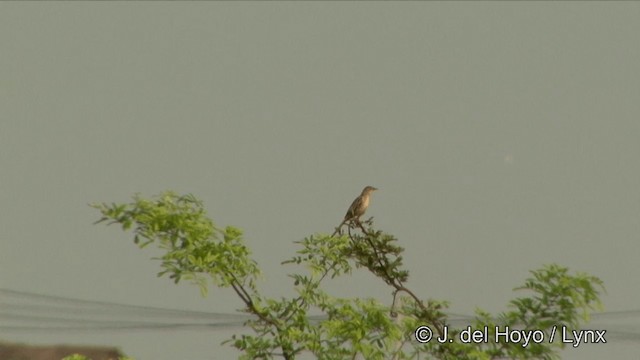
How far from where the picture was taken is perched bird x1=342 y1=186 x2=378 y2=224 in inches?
204

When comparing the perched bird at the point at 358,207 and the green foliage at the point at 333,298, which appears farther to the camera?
the perched bird at the point at 358,207

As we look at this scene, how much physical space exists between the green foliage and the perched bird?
184mm

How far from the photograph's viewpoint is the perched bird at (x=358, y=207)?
517cm

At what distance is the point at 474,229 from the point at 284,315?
7497 inches

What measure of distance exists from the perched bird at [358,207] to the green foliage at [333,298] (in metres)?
0.18

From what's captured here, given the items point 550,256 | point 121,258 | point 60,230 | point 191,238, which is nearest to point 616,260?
point 550,256

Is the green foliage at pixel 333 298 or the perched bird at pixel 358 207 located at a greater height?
the perched bird at pixel 358 207

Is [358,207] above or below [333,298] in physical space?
above

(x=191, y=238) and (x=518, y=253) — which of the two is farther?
(x=518, y=253)

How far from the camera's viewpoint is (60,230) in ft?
587

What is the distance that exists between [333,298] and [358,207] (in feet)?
3.14

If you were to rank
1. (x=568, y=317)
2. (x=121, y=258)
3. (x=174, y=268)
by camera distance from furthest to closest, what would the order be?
(x=121, y=258) → (x=568, y=317) → (x=174, y=268)

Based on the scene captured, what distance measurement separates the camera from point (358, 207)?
17.6 ft

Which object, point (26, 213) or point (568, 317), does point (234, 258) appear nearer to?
point (568, 317)
